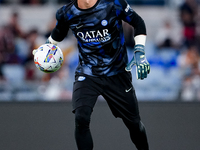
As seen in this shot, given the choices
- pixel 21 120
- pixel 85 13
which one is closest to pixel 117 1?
pixel 85 13

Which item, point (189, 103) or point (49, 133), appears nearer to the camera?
point (49, 133)

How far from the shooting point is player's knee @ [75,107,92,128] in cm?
370

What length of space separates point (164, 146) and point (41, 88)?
4.02 metres

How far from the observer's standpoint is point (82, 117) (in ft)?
12.1

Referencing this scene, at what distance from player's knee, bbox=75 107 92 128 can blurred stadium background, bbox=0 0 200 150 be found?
99 centimetres

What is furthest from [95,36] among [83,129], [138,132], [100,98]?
[100,98]

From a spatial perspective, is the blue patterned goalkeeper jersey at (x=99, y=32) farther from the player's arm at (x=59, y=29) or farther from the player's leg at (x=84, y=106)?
the player's leg at (x=84, y=106)

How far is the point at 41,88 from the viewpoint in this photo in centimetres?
814

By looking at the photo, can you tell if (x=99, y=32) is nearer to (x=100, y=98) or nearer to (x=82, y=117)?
(x=82, y=117)

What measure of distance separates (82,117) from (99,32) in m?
0.83

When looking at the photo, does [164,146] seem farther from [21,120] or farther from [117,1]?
[21,120]

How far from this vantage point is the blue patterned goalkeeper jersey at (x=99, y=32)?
382 cm

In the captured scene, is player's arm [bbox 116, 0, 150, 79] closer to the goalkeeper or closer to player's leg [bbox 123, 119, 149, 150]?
the goalkeeper

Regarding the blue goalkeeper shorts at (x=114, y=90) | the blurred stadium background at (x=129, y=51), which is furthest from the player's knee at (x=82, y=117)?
the blurred stadium background at (x=129, y=51)
